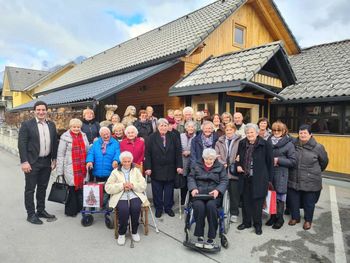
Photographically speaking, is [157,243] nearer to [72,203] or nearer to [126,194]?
[126,194]

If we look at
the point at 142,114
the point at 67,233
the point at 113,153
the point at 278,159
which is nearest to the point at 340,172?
the point at 278,159

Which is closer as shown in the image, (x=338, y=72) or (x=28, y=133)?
(x=28, y=133)

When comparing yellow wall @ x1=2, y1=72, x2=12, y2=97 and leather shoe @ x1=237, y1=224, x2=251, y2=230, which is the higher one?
yellow wall @ x1=2, y1=72, x2=12, y2=97

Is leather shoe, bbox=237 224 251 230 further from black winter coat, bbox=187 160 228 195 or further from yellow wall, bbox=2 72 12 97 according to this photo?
yellow wall, bbox=2 72 12 97

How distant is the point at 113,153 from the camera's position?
179 inches

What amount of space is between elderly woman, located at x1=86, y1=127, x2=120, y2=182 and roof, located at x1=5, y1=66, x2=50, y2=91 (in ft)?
110

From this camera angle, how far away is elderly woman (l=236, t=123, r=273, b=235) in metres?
4.18

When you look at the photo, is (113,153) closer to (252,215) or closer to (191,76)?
(252,215)

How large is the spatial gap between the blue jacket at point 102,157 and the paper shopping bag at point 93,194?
28cm

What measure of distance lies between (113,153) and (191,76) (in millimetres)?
5219

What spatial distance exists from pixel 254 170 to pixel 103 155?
2.39m

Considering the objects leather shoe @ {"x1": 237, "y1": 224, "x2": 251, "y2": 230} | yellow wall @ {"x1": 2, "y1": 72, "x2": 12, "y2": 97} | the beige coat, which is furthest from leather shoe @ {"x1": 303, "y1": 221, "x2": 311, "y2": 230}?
yellow wall @ {"x1": 2, "y1": 72, "x2": 12, "y2": 97}

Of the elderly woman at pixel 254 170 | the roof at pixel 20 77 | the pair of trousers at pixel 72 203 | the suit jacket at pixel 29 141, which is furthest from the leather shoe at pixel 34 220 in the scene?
the roof at pixel 20 77

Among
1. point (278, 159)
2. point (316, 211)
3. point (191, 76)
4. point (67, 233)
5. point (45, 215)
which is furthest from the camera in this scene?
point (191, 76)
